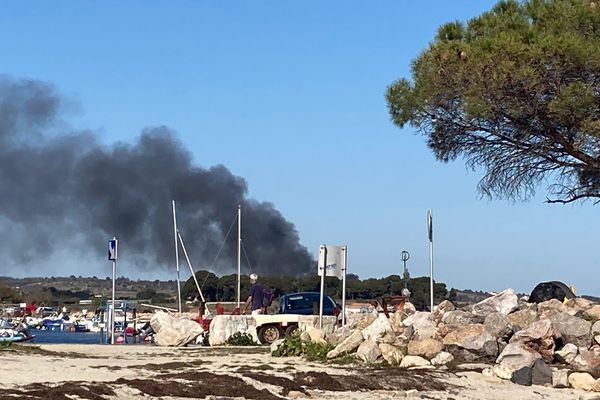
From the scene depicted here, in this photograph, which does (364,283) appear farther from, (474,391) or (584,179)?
(474,391)

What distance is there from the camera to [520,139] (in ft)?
68.5

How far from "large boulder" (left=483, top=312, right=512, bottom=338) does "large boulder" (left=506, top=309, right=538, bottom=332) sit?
0.90 feet

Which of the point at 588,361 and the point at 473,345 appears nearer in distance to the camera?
the point at 588,361

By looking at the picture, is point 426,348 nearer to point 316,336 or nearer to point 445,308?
point 316,336

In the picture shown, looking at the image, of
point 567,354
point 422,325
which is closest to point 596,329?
point 567,354

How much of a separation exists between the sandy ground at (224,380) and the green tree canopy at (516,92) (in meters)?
5.90

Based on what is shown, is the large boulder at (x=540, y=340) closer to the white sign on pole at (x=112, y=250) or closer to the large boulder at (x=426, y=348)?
the large boulder at (x=426, y=348)

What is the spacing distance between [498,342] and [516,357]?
3.47ft

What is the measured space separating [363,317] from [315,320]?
1910 mm

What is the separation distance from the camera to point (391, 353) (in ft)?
58.1

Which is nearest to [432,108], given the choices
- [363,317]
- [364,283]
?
[363,317]

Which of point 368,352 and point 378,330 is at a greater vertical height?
point 378,330

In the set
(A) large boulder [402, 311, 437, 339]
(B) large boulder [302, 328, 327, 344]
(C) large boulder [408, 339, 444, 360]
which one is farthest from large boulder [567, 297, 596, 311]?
(B) large boulder [302, 328, 327, 344]

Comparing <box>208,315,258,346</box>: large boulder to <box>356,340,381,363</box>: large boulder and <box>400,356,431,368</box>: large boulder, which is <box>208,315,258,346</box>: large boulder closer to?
<box>356,340,381,363</box>: large boulder
